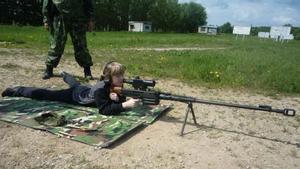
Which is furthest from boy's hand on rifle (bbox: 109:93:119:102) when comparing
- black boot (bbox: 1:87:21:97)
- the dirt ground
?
black boot (bbox: 1:87:21:97)

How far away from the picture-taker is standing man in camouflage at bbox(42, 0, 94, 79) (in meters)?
7.70

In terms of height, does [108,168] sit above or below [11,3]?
below

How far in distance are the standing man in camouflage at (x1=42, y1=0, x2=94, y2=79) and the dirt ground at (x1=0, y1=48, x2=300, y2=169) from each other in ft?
9.98

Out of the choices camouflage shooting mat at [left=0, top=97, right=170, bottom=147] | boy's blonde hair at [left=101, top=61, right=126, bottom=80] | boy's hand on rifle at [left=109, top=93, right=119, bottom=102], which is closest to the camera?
camouflage shooting mat at [left=0, top=97, right=170, bottom=147]

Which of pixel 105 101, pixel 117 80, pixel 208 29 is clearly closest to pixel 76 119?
pixel 105 101

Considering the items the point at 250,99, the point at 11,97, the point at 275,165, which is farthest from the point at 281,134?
the point at 11,97

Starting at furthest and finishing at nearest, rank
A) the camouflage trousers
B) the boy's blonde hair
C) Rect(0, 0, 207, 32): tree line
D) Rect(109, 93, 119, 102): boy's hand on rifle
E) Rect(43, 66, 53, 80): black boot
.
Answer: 1. Rect(0, 0, 207, 32): tree line
2. Rect(43, 66, 53, 80): black boot
3. the camouflage trousers
4. Rect(109, 93, 119, 102): boy's hand on rifle
5. the boy's blonde hair

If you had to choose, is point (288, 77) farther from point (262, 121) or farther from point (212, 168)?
point (212, 168)

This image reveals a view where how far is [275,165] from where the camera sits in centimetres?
423

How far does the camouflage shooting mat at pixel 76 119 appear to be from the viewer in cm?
455

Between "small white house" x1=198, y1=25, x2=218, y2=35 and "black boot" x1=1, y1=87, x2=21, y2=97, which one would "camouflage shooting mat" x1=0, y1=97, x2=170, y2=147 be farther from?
"small white house" x1=198, y1=25, x2=218, y2=35

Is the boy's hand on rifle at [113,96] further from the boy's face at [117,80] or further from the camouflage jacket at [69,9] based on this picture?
the camouflage jacket at [69,9]

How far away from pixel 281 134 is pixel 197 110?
1569 mm

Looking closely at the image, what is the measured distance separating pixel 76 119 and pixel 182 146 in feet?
5.33
